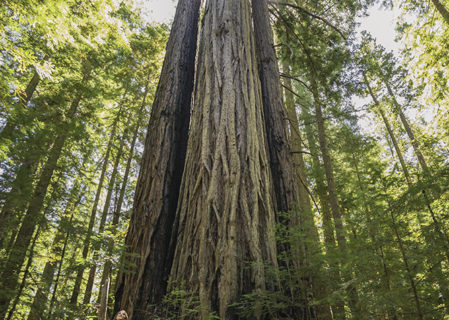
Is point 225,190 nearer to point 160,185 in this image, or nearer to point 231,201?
point 231,201

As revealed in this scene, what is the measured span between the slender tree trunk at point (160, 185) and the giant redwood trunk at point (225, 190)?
48 centimetres

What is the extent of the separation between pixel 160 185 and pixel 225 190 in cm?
131

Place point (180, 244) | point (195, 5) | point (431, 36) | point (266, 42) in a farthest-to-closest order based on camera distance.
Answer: point (431, 36) → point (195, 5) → point (266, 42) → point (180, 244)

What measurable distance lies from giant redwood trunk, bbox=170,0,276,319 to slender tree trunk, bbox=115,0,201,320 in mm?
476

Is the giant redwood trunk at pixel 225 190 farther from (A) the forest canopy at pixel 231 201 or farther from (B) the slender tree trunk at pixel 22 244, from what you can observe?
(B) the slender tree trunk at pixel 22 244

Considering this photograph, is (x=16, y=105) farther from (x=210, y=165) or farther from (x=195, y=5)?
(x=195, y=5)

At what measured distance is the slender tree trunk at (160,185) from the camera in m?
3.00

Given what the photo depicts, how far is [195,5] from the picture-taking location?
5.73 metres

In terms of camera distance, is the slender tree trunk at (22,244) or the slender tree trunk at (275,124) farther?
the slender tree trunk at (22,244)

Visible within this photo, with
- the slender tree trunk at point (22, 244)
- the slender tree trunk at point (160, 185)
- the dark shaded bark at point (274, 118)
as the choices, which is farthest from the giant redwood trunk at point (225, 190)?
the slender tree trunk at point (22, 244)

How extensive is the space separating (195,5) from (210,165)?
4.63 metres

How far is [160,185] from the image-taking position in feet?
11.7

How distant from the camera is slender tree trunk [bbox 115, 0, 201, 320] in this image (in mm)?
3004

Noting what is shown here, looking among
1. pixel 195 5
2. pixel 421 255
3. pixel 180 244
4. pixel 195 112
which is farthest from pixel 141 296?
pixel 195 5
